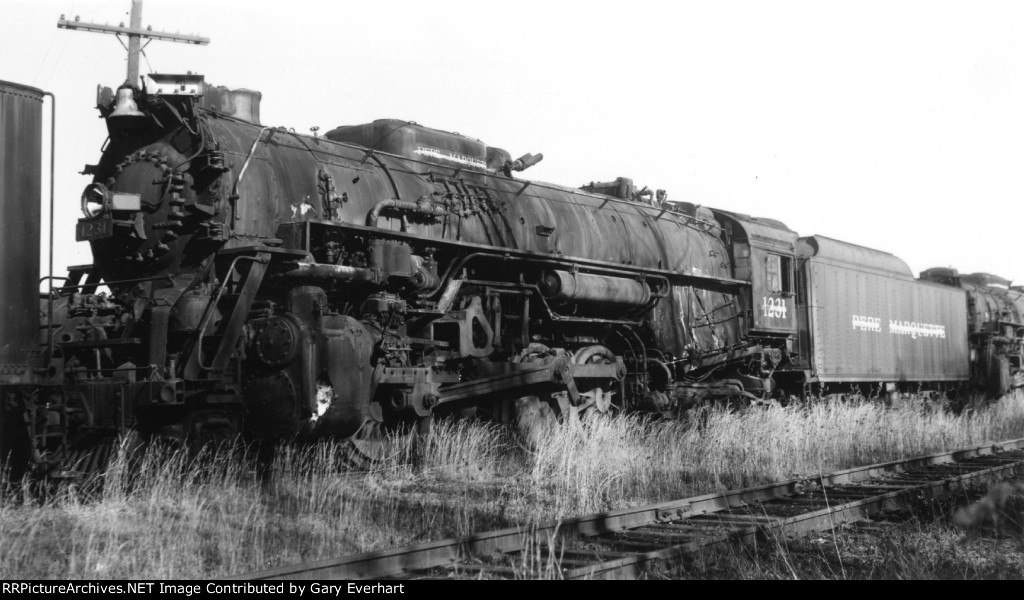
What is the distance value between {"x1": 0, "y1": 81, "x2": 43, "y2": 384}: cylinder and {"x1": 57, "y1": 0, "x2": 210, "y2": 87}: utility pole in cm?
2229

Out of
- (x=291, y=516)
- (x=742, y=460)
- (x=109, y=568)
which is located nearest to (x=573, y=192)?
(x=742, y=460)

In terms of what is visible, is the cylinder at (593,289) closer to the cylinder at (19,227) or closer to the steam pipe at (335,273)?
the steam pipe at (335,273)

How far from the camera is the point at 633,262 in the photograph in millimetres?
13102

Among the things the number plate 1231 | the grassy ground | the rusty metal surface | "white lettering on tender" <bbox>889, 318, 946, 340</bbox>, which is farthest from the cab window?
the number plate 1231

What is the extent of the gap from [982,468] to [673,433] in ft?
11.8

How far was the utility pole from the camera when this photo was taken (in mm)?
28609

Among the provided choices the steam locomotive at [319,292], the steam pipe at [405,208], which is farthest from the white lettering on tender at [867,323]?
the steam pipe at [405,208]

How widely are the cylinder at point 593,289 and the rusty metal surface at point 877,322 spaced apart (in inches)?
200

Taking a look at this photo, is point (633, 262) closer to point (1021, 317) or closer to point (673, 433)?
point (673, 433)

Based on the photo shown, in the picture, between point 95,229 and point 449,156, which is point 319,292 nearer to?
point 95,229

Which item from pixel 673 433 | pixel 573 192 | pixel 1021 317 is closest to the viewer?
pixel 673 433

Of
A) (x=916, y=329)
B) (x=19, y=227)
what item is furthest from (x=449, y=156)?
(x=916, y=329)

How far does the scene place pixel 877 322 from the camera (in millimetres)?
18438
